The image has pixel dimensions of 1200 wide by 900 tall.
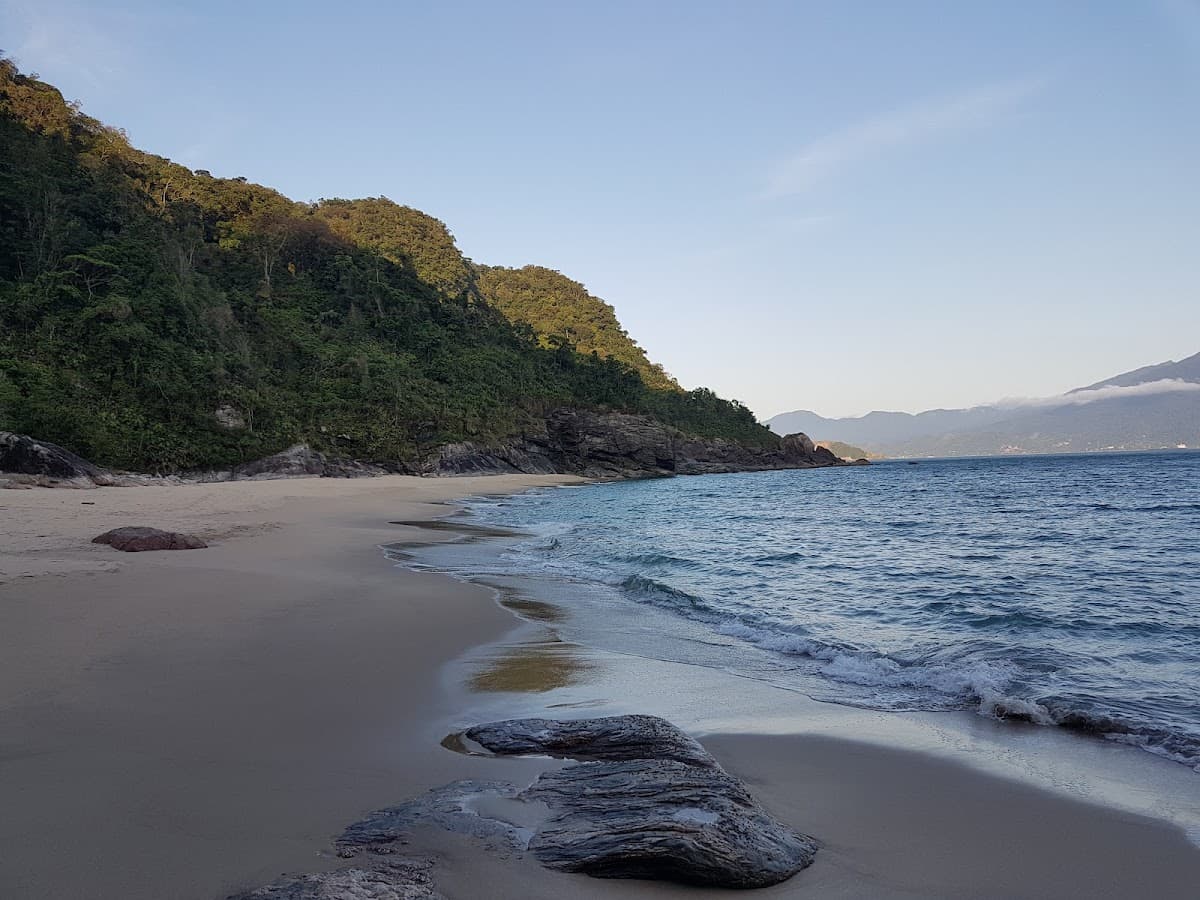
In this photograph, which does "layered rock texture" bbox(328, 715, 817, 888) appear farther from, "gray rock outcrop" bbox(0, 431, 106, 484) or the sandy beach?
"gray rock outcrop" bbox(0, 431, 106, 484)

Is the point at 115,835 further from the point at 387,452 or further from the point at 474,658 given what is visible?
the point at 387,452

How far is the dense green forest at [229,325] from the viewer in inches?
1221

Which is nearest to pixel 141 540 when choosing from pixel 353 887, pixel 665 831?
pixel 353 887

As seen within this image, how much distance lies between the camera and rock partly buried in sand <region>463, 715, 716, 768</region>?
172 inches

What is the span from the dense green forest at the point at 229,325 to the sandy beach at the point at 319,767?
21653 millimetres

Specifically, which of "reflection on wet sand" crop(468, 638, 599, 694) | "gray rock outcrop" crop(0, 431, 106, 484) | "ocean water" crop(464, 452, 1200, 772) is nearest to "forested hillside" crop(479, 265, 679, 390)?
"gray rock outcrop" crop(0, 431, 106, 484)

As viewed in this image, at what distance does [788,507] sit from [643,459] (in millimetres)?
47403

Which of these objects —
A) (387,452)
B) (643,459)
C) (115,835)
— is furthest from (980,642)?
(643,459)

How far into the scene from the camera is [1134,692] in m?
6.43

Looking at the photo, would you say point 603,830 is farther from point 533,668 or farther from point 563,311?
point 563,311

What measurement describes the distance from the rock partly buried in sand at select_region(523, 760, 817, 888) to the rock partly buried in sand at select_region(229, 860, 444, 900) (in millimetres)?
620

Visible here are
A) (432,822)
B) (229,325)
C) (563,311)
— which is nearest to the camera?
(432,822)

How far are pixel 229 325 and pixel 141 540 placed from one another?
37691 mm

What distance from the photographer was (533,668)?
6969 mm
